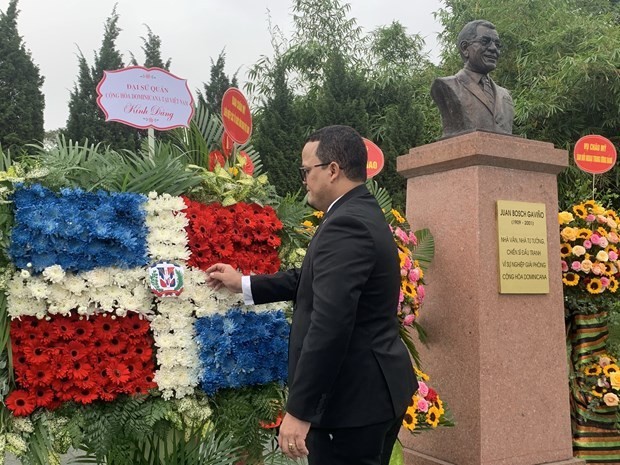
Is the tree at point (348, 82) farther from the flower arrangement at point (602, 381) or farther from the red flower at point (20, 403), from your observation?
the red flower at point (20, 403)

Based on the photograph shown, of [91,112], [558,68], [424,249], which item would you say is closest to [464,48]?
[424,249]

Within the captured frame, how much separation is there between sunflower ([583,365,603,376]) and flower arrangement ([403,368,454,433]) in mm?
1343

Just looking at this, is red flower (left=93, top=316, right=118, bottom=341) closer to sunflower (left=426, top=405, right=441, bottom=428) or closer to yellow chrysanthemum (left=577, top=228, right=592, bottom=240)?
sunflower (left=426, top=405, right=441, bottom=428)

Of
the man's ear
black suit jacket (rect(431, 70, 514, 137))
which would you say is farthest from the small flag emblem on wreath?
the man's ear

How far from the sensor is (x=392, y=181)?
43.6 feet

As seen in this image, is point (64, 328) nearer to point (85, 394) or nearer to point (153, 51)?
point (85, 394)

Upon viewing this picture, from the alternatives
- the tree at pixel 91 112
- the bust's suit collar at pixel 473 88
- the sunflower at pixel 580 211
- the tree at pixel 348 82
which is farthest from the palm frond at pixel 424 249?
the tree at pixel 91 112

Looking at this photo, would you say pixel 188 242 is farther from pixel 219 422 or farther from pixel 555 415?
pixel 555 415

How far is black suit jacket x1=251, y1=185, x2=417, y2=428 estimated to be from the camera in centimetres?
205

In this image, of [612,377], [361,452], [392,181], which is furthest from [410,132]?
[361,452]

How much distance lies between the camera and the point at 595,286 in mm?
4395

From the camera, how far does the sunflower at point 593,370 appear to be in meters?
4.46

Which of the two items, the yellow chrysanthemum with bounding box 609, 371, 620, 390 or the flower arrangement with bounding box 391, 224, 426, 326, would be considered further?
the yellow chrysanthemum with bounding box 609, 371, 620, 390

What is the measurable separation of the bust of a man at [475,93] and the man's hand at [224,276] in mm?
1830
